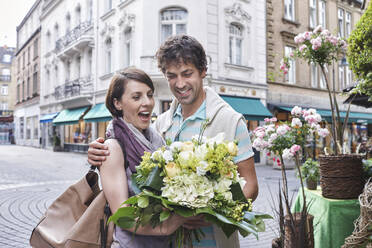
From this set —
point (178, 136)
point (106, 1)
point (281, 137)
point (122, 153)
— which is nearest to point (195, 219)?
point (122, 153)

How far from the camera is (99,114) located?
17.1m

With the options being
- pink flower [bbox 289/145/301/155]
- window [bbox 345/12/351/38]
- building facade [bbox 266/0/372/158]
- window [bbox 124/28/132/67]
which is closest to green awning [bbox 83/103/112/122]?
window [bbox 124/28/132/67]

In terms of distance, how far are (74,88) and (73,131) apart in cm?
411

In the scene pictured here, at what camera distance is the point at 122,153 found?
65.8 inches

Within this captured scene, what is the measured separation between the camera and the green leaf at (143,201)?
129 centimetres

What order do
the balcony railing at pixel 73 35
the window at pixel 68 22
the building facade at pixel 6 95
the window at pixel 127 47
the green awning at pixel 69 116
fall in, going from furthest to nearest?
the building facade at pixel 6 95, the window at pixel 68 22, the green awning at pixel 69 116, the balcony railing at pixel 73 35, the window at pixel 127 47

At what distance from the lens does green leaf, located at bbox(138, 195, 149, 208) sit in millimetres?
1293

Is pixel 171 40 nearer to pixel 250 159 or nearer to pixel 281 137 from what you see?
pixel 250 159

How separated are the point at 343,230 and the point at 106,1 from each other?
18581mm

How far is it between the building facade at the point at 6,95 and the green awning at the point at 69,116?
25985mm

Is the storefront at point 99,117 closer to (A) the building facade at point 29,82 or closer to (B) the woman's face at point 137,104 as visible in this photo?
(A) the building facade at point 29,82

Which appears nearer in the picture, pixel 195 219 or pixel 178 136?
pixel 195 219

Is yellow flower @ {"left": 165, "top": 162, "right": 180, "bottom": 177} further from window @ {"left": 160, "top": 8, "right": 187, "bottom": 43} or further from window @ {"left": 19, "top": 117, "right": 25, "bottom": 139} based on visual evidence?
window @ {"left": 19, "top": 117, "right": 25, "bottom": 139}

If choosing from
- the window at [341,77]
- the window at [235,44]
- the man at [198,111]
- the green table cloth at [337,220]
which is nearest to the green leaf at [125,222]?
the man at [198,111]
